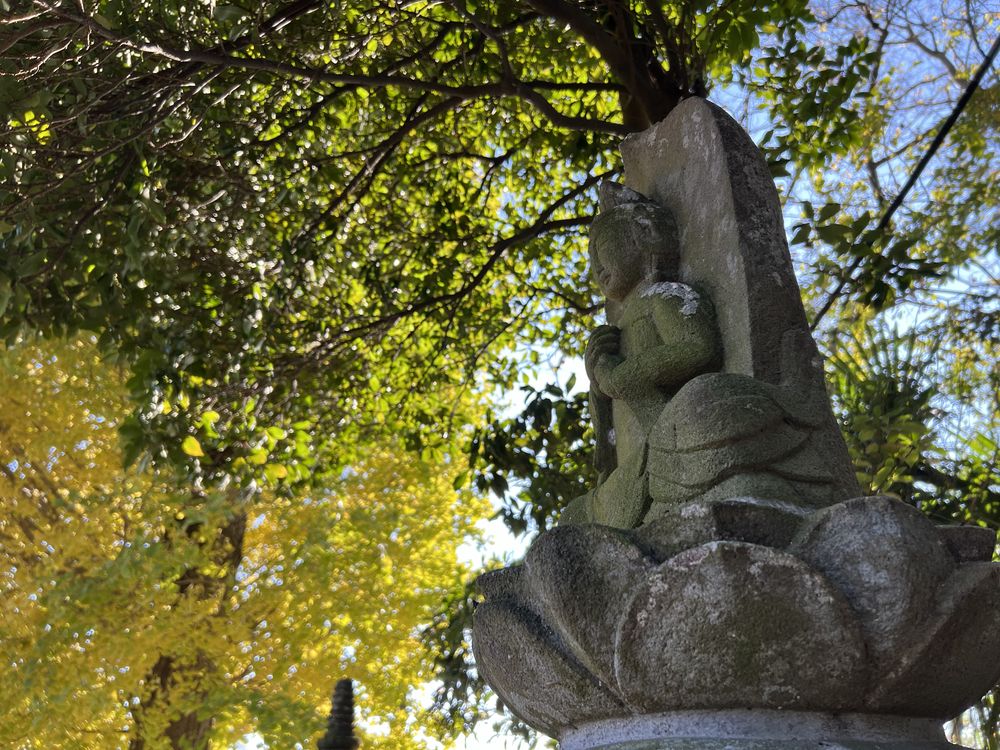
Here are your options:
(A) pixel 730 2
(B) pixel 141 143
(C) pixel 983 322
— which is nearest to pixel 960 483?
(C) pixel 983 322

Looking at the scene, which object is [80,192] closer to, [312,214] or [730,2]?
[312,214]

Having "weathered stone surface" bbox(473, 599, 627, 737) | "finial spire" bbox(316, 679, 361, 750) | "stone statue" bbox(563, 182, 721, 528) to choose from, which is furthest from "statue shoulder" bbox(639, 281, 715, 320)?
"finial spire" bbox(316, 679, 361, 750)

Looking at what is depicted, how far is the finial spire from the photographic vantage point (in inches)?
199

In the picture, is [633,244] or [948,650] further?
[633,244]

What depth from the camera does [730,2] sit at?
17.8ft

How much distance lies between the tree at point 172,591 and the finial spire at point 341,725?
2547 millimetres

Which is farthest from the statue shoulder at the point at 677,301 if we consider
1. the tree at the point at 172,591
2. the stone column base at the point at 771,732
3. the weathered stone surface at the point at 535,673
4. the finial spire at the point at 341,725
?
the tree at the point at 172,591

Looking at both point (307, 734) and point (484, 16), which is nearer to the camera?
point (484, 16)

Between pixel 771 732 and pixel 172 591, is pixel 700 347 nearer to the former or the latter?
pixel 771 732

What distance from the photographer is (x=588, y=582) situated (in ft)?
7.91

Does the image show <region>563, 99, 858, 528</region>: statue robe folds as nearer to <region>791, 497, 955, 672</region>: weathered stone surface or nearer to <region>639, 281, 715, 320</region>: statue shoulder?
<region>639, 281, 715, 320</region>: statue shoulder

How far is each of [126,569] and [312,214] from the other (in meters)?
2.82

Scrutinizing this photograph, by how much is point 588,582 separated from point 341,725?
125 inches

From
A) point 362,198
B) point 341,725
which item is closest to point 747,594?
point 341,725
